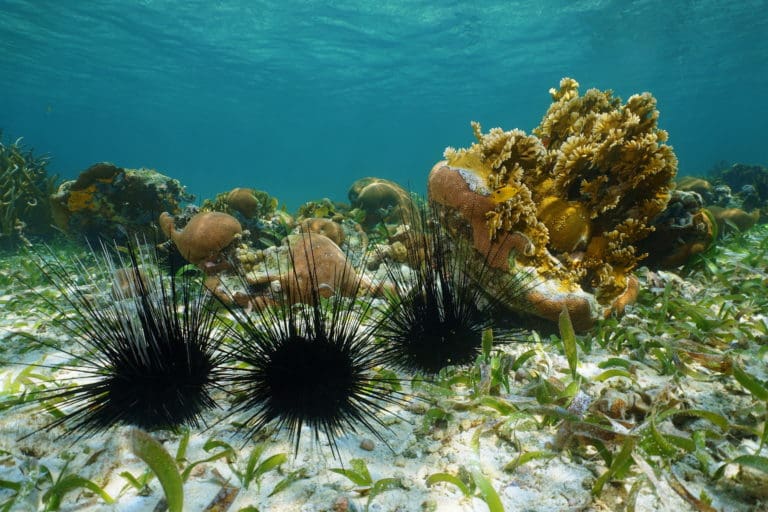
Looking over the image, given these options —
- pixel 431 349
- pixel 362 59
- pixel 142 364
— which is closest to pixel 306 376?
pixel 142 364

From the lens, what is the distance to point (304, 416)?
2139 mm

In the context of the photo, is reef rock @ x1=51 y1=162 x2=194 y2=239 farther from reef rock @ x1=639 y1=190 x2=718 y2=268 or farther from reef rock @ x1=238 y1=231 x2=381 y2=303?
reef rock @ x1=639 y1=190 x2=718 y2=268

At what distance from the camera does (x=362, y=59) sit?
39750mm

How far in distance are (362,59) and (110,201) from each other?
37.4m

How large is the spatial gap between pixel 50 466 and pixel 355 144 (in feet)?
399

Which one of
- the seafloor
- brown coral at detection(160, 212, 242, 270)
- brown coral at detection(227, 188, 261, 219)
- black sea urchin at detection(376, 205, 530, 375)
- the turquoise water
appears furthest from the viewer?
the turquoise water

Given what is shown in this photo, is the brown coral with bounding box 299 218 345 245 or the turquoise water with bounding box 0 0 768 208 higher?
the turquoise water with bounding box 0 0 768 208

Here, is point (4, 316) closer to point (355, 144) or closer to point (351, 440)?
point (351, 440)

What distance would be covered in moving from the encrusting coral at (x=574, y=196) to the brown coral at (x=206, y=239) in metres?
3.07

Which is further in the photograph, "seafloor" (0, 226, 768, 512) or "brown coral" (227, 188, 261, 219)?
"brown coral" (227, 188, 261, 219)

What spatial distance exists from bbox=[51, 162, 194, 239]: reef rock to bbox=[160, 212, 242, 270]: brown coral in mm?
3071

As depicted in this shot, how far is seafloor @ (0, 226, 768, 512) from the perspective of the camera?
1763mm

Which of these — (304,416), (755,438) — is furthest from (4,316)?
(755,438)

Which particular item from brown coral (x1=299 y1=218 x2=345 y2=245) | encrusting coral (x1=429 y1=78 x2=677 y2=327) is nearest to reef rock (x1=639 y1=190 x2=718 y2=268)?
encrusting coral (x1=429 y1=78 x2=677 y2=327)
